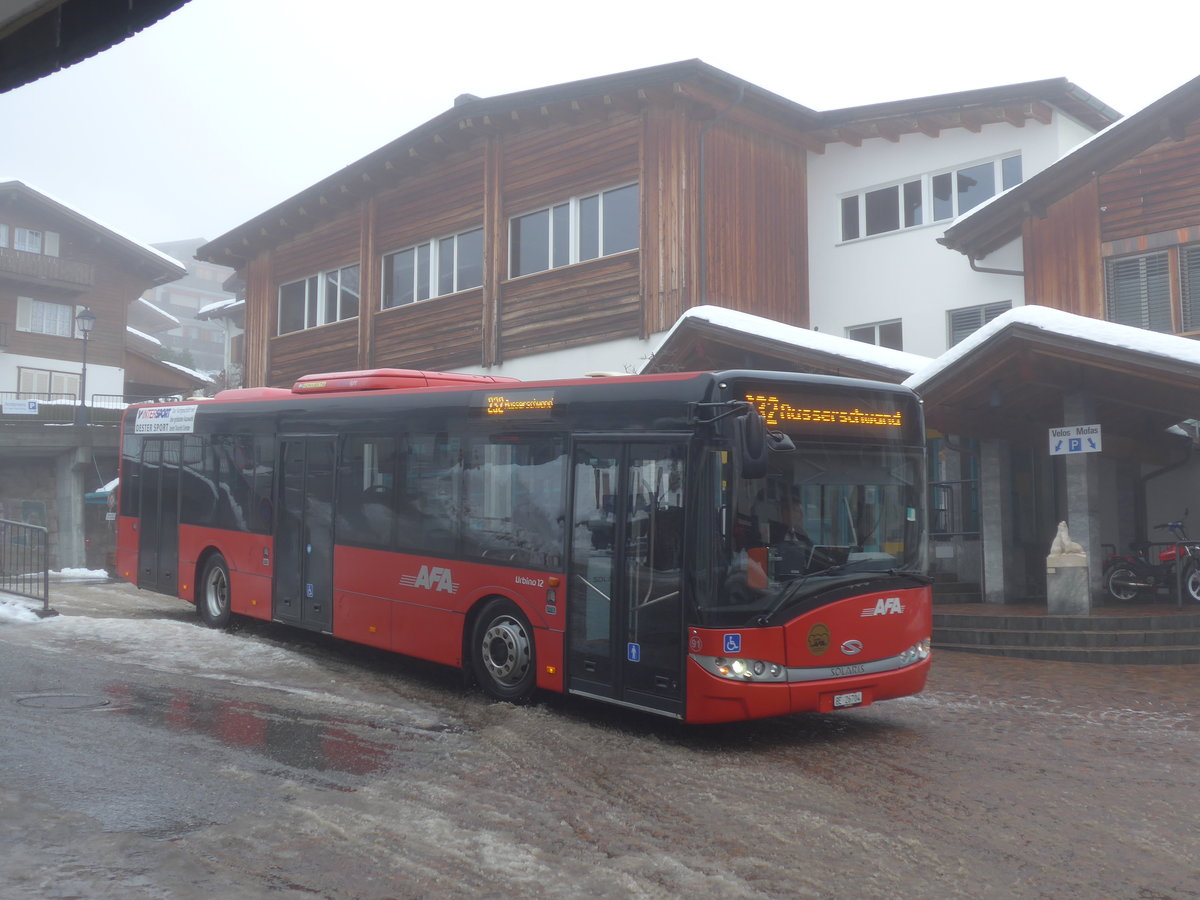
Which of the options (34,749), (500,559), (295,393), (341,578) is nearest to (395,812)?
(34,749)

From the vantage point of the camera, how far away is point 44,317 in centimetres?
4681

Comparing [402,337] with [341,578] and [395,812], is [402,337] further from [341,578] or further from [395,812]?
[395,812]

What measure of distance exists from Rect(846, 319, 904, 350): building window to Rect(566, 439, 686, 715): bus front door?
14614mm

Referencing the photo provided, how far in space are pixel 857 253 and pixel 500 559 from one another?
49.9 feet

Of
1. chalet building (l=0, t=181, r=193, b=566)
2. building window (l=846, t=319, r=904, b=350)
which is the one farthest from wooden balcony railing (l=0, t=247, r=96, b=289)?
building window (l=846, t=319, r=904, b=350)

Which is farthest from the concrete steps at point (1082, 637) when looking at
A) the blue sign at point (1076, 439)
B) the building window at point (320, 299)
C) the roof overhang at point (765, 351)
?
the building window at point (320, 299)

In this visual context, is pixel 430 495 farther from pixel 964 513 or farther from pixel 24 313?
pixel 24 313

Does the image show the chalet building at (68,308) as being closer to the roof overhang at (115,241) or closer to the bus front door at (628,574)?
the roof overhang at (115,241)

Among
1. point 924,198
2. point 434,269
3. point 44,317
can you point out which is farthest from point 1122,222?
point 44,317

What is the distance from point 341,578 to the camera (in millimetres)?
11391

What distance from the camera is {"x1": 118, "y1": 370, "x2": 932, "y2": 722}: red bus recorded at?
25.4 ft

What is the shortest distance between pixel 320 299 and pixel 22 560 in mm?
13943

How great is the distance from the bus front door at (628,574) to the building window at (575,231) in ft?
42.8

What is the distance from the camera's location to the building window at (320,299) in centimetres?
2834
